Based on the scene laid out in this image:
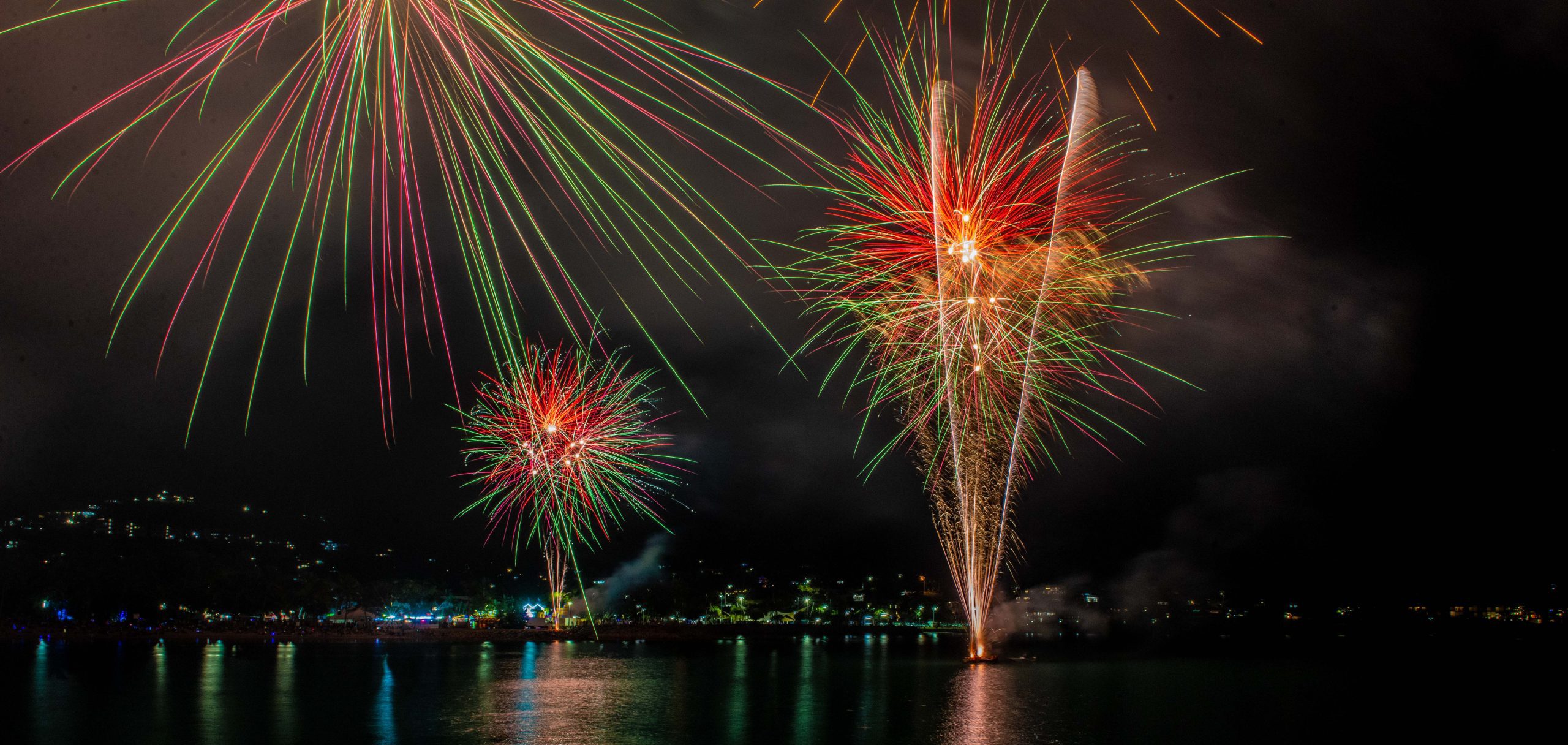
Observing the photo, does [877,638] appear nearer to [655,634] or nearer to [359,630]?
[655,634]

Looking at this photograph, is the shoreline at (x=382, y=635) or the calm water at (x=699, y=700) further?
the shoreline at (x=382, y=635)

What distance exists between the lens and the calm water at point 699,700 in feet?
66.6

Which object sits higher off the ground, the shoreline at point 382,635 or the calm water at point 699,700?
the calm water at point 699,700

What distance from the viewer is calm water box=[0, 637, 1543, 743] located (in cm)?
2031

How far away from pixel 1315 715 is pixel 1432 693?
12.5 m

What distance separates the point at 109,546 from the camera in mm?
74688

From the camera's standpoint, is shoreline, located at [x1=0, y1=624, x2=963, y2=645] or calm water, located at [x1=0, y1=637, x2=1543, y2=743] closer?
calm water, located at [x1=0, y1=637, x2=1543, y2=743]

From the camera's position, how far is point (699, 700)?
27.8 m

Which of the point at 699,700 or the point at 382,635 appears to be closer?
the point at 699,700

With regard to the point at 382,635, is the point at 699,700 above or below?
above

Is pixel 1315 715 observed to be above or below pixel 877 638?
above

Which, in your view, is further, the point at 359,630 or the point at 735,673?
the point at 359,630

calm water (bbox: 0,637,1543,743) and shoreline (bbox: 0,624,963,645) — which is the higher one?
calm water (bbox: 0,637,1543,743)

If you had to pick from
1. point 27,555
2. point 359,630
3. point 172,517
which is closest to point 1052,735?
point 359,630
